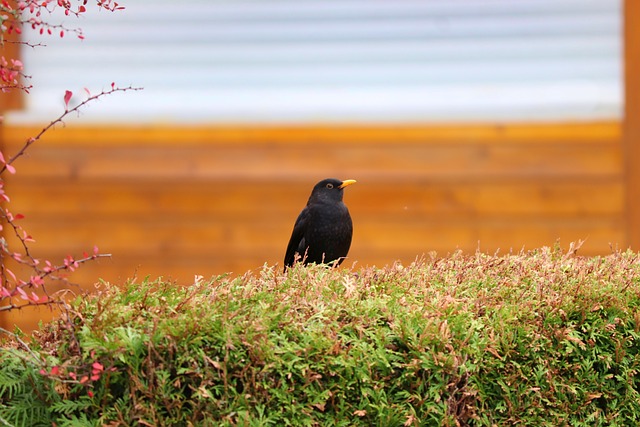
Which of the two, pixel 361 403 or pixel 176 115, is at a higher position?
pixel 176 115

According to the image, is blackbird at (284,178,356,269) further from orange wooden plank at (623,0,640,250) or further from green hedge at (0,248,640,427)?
orange wooden plank at (623,0,640,250)

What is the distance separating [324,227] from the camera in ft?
10.7

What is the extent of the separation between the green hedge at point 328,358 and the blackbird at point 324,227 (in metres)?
1.23

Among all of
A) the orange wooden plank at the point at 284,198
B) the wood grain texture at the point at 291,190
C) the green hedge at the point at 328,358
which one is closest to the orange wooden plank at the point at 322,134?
the wood grain texture at the point at 291,190

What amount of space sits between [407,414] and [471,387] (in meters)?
0.16

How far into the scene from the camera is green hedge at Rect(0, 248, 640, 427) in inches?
65.5

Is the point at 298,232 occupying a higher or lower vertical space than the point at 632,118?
lower

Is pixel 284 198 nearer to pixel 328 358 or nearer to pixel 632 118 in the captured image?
pixel 632 118

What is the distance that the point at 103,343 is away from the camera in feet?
5.45

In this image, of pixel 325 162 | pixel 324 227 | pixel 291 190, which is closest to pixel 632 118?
pixel 325 162

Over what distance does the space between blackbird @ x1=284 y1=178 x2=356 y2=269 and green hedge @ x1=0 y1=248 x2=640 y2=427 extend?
1.23 metres

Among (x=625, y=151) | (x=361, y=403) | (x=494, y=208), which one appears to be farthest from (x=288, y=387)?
(x=625, y=151)

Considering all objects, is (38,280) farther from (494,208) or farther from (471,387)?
(494,208)

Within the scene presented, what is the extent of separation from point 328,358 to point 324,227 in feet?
5.23
